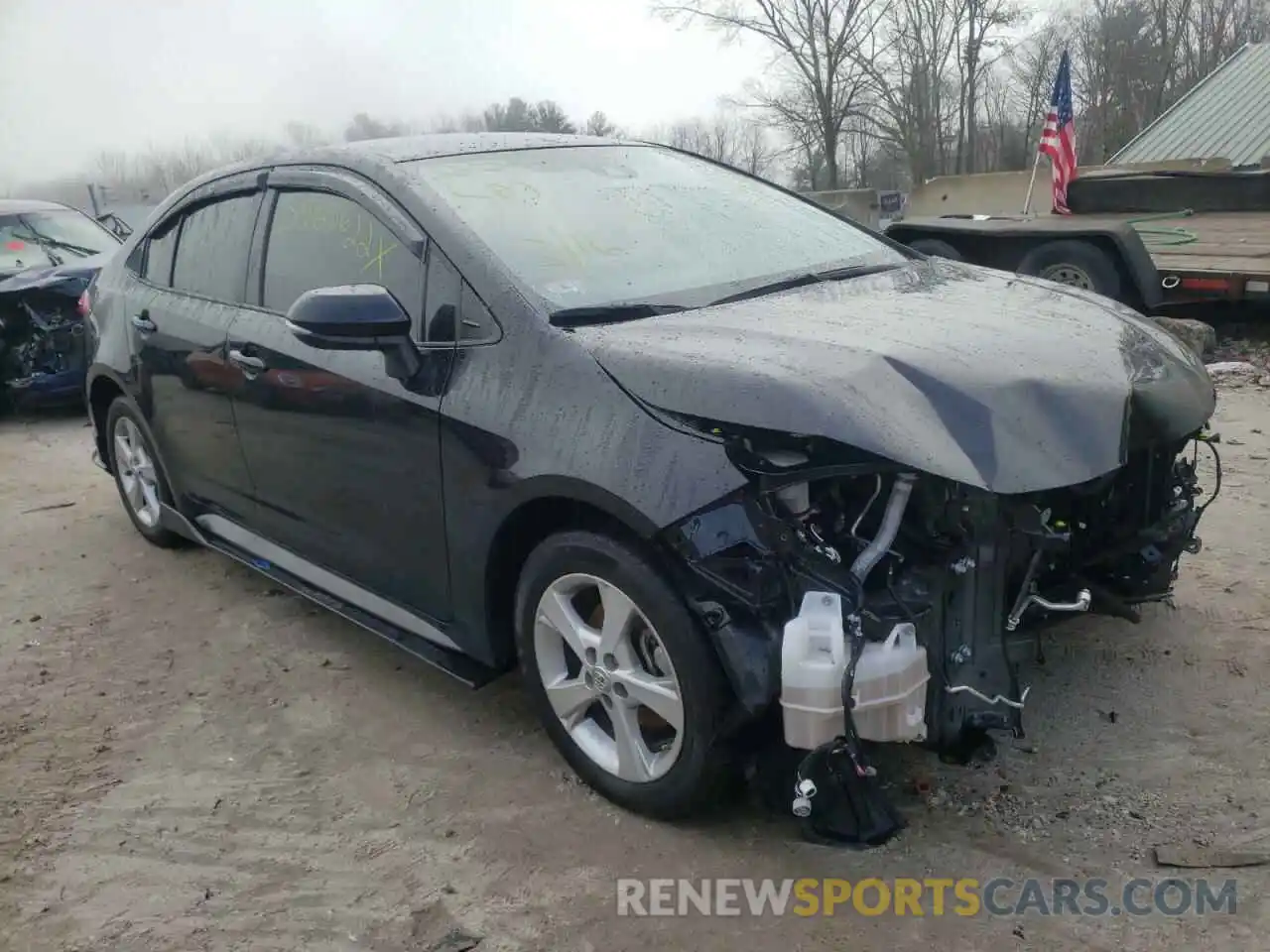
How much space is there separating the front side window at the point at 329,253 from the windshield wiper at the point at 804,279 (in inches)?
34.3

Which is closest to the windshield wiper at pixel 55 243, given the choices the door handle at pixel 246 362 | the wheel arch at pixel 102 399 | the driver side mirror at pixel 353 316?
the wheel arch at pixel 102 399

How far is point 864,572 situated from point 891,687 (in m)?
0.24

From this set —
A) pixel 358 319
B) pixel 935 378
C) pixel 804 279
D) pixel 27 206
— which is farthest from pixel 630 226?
pixel 27 206

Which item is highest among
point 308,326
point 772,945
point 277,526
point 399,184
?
point 399,184

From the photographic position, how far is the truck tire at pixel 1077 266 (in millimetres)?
7621

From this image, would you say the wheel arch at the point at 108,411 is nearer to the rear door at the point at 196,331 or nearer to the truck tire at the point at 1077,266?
the rear door at the point at 196,331

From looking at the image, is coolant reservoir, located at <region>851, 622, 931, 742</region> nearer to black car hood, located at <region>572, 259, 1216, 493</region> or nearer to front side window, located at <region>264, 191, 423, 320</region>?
black car hood, located at <region>572, 259, 1216, 493</region>

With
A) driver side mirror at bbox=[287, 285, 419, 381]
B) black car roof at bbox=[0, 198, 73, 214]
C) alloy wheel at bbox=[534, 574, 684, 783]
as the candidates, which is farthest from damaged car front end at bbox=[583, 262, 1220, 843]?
black car roof at bbox=[0, 198, 73, 214]

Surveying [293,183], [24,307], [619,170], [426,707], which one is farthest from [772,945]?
[24,307]

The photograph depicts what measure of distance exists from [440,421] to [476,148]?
1.09m

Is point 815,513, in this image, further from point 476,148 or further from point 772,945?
point 476,148

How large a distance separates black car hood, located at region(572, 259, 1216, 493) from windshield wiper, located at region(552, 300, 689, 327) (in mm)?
43

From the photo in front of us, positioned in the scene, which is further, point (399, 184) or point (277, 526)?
point (277, 526)

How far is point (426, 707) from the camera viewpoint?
3389 mm
